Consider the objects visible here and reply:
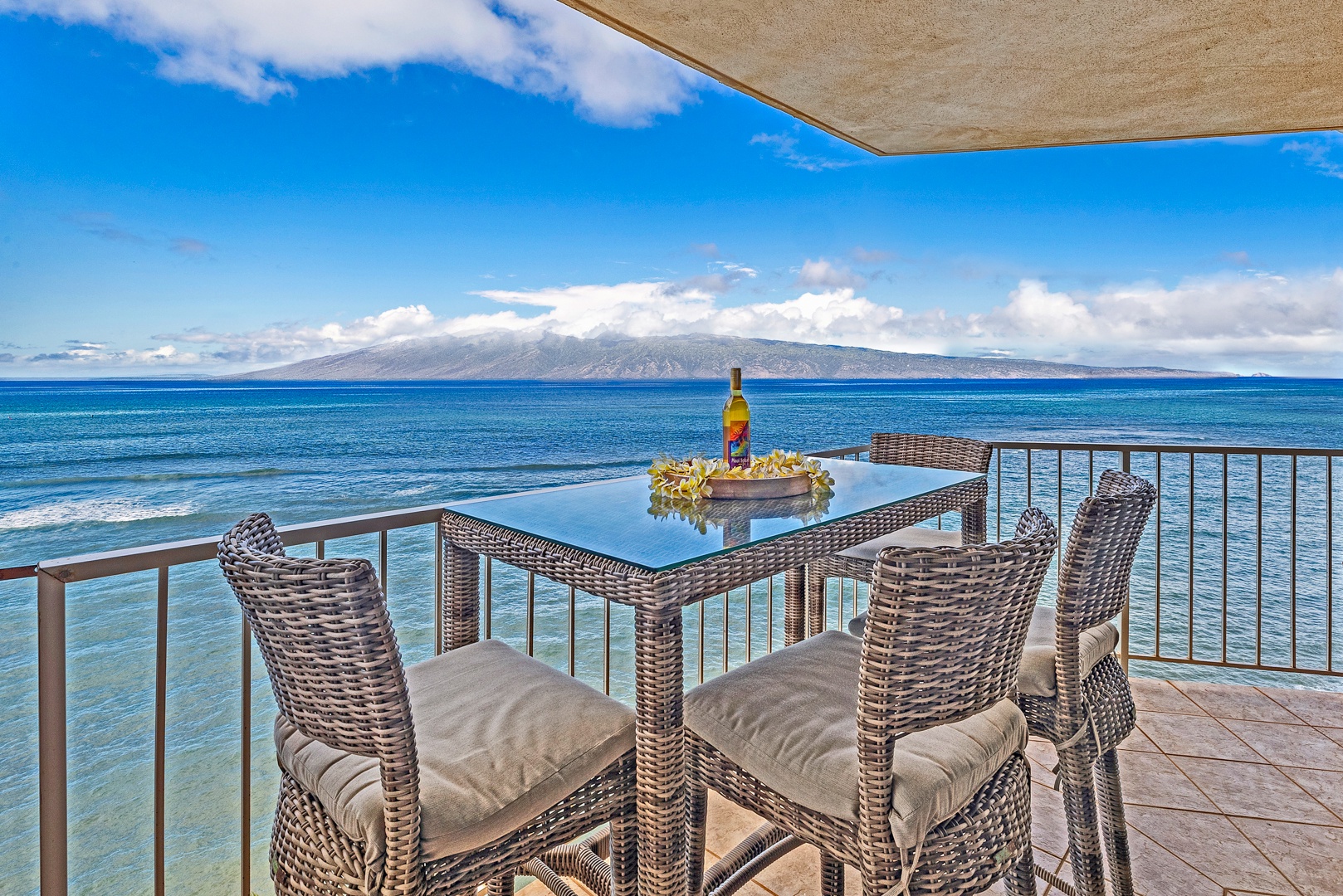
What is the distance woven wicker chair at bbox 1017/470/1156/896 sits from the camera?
1292 millimetres

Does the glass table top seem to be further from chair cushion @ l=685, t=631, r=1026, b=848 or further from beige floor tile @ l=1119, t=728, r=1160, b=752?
beige floor tile @ l=1119, t=728, r=1160, b=752

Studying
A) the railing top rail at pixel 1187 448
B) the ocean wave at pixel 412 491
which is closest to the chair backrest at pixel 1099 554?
the railing top rail at pixel 1187 448

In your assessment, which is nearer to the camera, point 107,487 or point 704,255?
point 107,487

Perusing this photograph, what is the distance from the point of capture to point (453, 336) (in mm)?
24672

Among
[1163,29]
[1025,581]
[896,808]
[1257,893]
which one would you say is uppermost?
[1163,29]

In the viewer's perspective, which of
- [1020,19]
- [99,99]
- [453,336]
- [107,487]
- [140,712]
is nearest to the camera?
[1020,19]

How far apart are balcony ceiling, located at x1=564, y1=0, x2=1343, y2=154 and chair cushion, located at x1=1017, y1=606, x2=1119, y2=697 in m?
1.68

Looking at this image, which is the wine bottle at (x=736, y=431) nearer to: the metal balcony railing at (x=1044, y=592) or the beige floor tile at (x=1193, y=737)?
the metal balcony railing at (x=1044, y=592)

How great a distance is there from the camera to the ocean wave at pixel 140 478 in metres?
15.7

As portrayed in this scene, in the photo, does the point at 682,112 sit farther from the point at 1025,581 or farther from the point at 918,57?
the point at 1025,581

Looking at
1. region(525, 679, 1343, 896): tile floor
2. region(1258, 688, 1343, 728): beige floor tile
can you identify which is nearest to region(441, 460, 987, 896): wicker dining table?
region(525, 679, 1343, 896): tile floor

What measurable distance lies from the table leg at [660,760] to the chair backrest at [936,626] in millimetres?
316

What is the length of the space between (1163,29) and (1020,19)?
0.43m

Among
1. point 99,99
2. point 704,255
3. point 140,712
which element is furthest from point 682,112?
point 140,712
